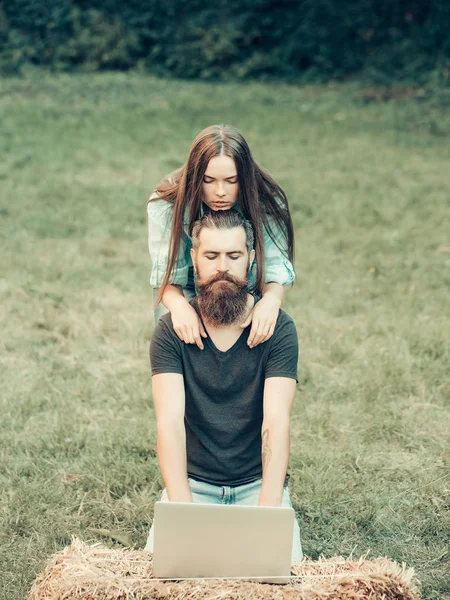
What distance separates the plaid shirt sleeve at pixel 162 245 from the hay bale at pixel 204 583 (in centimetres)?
127

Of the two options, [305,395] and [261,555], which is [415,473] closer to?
[305,395]

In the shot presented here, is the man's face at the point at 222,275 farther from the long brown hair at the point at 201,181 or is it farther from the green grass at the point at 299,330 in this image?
the green grass at the point at 299,330

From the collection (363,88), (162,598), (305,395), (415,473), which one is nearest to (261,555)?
(162,598)

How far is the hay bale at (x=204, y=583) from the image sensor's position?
2.30 m

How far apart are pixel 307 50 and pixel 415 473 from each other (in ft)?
50.3

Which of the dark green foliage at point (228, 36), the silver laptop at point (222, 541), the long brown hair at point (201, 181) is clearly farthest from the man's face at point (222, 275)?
the dark green foliage at point (228, 36)

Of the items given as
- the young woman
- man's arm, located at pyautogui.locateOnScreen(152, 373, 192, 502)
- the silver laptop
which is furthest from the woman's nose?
the silver laptop

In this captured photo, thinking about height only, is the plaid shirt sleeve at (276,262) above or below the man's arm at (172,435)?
above

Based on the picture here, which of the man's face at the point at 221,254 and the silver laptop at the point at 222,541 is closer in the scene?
the silver laptop at the point at 222,541

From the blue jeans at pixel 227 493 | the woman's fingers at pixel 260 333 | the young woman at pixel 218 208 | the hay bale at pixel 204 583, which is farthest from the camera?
the young woman at pixel 218 208

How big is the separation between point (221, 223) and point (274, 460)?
0.84m

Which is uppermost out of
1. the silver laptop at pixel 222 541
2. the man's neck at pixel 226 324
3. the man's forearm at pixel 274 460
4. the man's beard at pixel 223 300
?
the man's beard at pixel 223 300

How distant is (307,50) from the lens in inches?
701

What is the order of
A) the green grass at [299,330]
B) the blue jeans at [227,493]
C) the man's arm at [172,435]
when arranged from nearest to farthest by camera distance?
the man's arm at [172,435], the blue jeans at [227,493], the green grass at [299,330]
